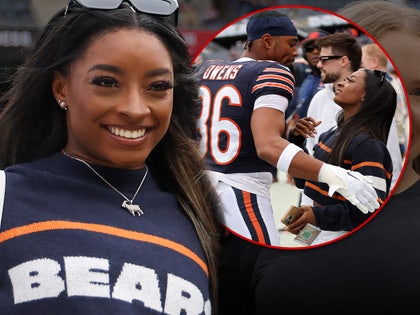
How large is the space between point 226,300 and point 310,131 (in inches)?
11.7

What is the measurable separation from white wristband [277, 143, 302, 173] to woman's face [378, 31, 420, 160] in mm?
147

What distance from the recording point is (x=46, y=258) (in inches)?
33.0

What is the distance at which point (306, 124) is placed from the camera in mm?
878

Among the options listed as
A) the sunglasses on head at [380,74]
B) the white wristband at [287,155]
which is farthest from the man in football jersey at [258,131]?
the sunglasses on head at [380,74]

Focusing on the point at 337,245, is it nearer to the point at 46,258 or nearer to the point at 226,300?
the point at 226,300

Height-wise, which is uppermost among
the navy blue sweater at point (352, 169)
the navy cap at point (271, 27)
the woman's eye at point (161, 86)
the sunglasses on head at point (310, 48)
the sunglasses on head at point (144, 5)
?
the sunglasses on head at point (144, 5)

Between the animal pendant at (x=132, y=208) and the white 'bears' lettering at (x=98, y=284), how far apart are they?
9cm

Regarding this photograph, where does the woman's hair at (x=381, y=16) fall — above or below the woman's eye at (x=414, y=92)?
above

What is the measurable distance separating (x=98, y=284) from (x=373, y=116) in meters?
0.40

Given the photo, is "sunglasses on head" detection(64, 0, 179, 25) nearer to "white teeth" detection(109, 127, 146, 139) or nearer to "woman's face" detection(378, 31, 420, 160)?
"white teeth" detection(109, 127, 146, 139)

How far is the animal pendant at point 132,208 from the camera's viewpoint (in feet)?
3.10

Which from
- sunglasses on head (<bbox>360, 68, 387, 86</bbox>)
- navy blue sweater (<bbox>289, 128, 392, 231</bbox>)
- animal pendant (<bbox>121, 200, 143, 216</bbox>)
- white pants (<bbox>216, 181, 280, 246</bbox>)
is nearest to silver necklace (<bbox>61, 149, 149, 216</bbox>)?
animal pendant (<bbox>121, 200, 143, 216</bbox>)

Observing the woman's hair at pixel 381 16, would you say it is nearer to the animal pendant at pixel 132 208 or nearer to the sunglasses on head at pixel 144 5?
the sunglasses on head at pixel 144 5

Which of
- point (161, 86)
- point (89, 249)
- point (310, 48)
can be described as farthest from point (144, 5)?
point (89, 249)
